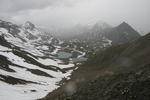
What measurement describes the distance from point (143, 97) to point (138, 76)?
322 centimetres

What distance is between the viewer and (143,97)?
14141mm

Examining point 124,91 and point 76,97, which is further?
point 76,97

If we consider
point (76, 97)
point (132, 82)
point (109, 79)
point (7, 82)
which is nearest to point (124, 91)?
point (132, 82)

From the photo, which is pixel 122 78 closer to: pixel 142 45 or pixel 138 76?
pixel 138 76

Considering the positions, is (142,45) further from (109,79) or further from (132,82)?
(132,82)

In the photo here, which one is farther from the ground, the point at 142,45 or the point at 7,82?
the point at 7,82

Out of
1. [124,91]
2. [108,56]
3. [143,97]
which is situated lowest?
[143,97]

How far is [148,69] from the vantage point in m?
17.8

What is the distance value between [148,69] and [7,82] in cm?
5120

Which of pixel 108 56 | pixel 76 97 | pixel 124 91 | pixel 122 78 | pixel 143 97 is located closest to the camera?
pixel 143 97

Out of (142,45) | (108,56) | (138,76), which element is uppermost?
(108,56)

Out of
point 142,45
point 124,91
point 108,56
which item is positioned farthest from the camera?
point 108,56

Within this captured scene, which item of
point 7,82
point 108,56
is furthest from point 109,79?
point 7,82

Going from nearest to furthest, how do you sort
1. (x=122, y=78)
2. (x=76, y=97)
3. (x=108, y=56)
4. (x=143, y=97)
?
1. (x=143, y=97)
2. (x=122, y=78)
3. (x=76, y=97)
4. (x=108, y=56)
